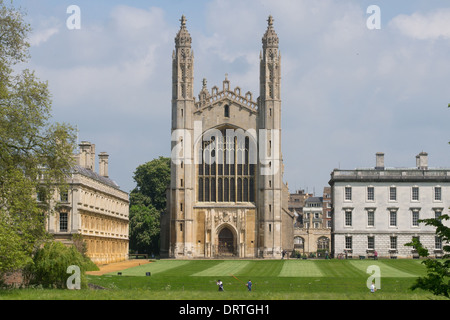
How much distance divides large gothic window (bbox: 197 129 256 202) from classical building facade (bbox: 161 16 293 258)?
9 cm

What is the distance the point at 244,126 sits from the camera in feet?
278

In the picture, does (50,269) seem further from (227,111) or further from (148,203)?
(148,203)

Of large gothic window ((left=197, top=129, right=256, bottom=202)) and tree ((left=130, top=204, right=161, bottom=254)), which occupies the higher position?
large gothic window ((left=197, top=129, right=256, bottom=202))

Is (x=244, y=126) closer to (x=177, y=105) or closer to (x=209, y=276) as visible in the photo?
(x=177, y=105)

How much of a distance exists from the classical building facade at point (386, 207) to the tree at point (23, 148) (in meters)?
46.8

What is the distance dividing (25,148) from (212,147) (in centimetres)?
4819

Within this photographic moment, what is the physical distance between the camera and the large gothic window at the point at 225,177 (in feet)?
276

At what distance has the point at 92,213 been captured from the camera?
71375mm

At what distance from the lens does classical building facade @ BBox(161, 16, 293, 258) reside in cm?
8275

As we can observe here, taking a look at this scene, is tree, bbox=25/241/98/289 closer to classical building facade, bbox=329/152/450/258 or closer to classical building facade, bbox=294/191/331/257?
classical building facade, bbox=329/152/450/258

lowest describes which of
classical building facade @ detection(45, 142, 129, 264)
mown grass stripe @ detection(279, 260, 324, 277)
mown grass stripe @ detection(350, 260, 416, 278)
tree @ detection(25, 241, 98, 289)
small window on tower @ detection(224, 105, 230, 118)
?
mown grass stripe @ detection(279, 260, 324, 277)

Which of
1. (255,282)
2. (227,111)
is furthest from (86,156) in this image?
(255,282)

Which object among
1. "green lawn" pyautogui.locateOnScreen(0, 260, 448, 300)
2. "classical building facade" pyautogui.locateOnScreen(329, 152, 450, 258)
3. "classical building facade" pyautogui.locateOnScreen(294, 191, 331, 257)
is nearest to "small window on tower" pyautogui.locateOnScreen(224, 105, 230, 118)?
"classical building facade" pyautogui.locateOnScreen(329, 152, 450, 258)
